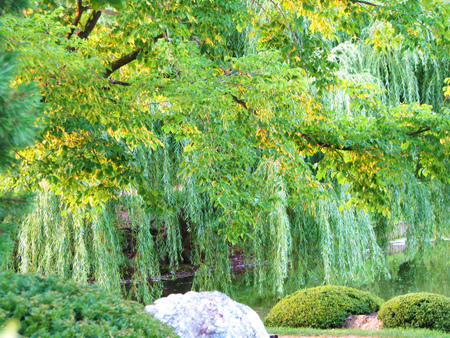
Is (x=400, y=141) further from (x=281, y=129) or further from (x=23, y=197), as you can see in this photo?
(x=23, y=197)

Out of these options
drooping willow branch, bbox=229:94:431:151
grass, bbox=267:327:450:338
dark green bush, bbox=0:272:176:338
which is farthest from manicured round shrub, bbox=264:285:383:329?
dark green bush, bbox=0:272:176:338

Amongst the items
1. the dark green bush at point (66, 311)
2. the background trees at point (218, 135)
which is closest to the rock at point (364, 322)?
the background trees at point (218, 135)

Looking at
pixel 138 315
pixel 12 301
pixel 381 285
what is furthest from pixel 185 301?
pixel 381 285

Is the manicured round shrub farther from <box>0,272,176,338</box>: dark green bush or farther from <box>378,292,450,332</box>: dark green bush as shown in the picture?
<box>0,272,176,338</box>: dark green bush

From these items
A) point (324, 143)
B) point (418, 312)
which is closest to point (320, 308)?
point (418, 312)

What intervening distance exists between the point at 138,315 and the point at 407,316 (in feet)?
21.2

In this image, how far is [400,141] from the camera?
19.7ft

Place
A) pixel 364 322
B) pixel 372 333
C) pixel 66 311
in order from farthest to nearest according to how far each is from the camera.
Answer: pixel 364 322, pixel 372 333, pixel 66 311

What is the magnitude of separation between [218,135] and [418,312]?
208 inches

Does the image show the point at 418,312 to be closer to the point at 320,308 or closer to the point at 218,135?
the point at 320,308

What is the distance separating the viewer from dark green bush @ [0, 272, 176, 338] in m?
2.33

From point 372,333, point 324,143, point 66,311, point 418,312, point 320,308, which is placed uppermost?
point 324,143

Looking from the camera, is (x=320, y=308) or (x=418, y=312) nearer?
(x=418, y=312)

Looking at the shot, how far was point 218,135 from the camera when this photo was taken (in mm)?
4898
